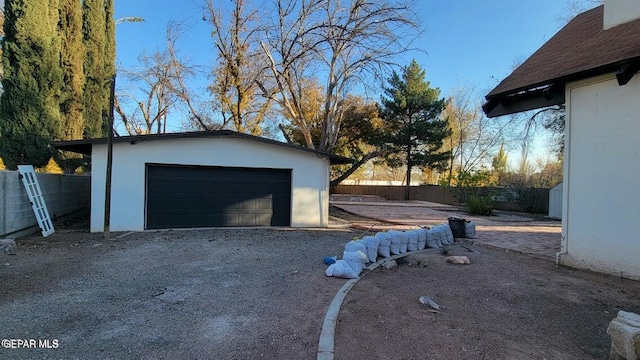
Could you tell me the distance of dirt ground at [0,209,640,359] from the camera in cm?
313

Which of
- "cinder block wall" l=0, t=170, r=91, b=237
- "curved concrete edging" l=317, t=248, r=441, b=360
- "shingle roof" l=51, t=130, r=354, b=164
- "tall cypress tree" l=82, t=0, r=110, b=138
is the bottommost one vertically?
"curved concrete edging" l=317, t=248, r=441, b=360

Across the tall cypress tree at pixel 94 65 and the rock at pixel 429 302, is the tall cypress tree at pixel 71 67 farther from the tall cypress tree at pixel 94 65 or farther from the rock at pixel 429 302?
the rock at pixel 429 302

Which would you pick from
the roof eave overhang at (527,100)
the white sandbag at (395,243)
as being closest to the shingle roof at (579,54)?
the roof eave overhang at (527,100)

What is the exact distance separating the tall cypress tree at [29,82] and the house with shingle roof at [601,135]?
14538mm

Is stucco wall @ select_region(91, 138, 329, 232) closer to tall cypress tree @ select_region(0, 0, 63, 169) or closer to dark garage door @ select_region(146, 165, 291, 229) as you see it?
dark garage door @ select_region(146, 165, 291, 229)

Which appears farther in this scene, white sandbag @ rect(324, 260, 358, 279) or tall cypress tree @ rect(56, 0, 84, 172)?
tall cypress tree @ rect(56, 0, 84, 172)

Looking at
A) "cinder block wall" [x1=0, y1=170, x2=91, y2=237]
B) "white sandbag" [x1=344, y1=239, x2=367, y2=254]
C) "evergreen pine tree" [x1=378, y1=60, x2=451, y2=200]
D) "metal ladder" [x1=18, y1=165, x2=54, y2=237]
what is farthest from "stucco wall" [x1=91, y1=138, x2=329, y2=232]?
"evergreen pine tree" [x1=378, y1=60, x2=451, y2=200]

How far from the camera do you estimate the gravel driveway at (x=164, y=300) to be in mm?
3105

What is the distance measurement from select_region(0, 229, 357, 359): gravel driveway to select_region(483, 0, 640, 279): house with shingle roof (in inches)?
183

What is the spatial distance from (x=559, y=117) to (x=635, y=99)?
1339cm

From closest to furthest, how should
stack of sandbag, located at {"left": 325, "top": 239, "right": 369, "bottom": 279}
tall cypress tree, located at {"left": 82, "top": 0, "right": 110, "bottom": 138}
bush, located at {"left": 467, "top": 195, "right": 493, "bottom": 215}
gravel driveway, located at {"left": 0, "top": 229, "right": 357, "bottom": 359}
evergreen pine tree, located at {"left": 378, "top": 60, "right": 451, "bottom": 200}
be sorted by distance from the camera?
gravel driveway, located at {"left": 0, "top": 229, "right": 357, "bottom": 359} < stack of sandbag, located at {"left": 325, "top": 239, "right": 369, "bottom": 279} < tall cypress tree, located at {"left": 82, "top": 0, "right": 110, "bottom": 138} < bush, located at {"left": 467, "top": 195, "right": 493, "bottom": 215} < evergreen pine tree, located at {"left": 378, "top": 60, "right": 451, "bottom": 200}

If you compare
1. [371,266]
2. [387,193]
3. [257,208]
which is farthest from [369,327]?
[387,193]

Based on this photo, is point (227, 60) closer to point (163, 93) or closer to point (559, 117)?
point (163, 93)

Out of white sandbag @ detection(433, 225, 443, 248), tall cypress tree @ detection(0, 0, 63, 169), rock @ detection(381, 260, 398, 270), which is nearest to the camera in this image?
rock @ detection(381, 260, 398, 270)
